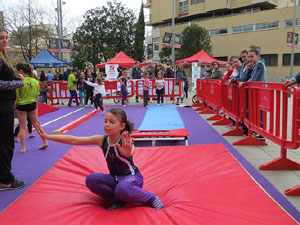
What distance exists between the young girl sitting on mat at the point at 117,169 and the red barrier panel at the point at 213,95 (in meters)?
5.96

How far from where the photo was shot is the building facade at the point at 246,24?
32.2m

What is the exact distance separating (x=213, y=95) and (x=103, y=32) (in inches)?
899

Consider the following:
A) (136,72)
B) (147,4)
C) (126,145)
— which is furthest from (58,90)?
(147,4)

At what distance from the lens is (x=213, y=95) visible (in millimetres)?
9641

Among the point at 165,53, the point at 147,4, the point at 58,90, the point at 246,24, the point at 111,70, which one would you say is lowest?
the point at 58,90

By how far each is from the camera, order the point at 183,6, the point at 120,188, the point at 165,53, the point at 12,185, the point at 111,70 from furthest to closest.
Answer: the point at 183,6
the point at 165,53
the point at 111,70
the point at 12,185
the point at 120,188

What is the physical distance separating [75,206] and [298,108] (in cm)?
322

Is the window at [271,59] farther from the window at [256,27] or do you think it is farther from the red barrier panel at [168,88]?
the red barrier panel at [168,88]

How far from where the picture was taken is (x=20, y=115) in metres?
5.41

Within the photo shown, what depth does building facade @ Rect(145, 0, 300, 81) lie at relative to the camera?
105 feet

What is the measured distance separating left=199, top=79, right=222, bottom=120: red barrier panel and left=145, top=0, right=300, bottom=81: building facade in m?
24.1

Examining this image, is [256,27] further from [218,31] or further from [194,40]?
[194,40]

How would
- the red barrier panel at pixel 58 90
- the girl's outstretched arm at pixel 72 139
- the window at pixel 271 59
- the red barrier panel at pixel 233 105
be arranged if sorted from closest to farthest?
1. the girl's outstretched arm at pixel 72 139
2. the red barrier panel at pixel 233 105
3. the red barrier panel at pixel 58 90
4. the window at pixel 271 59

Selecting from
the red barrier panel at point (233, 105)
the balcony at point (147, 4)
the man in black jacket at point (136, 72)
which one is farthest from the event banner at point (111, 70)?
the balcony at point (147, 4)
